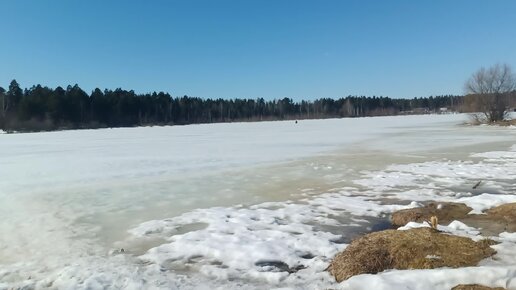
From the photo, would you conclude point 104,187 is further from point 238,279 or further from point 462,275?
point 462,275

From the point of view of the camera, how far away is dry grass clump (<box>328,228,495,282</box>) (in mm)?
4699

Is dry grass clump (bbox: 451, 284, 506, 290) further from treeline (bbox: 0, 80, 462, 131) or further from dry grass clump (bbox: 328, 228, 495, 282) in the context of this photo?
treeline (bbox: 0, 80, 462, 131)

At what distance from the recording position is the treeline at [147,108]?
A: 247 feet

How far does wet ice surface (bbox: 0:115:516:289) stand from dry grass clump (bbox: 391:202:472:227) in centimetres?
31

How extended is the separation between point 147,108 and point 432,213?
10270 cm

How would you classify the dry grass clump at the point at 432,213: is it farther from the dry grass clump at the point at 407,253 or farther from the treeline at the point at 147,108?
the treeline at the point at 147,108

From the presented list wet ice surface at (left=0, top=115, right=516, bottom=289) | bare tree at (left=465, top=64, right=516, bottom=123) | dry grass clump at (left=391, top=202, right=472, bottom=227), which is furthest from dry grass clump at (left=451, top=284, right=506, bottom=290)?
bare tree at (left=465, top=64, right=516, bottom=123)

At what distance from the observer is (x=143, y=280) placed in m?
4.91

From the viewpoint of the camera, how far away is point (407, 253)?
16.1 ft


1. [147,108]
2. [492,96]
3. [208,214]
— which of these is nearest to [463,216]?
[208,214]

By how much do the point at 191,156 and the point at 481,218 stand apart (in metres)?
14.8

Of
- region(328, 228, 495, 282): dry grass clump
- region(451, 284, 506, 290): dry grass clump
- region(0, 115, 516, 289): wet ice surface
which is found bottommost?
region(0, 115, 516, 289): wet ice surface

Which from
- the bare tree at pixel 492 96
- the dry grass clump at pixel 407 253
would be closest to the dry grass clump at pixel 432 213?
the dry grass clump at pixel 407 253

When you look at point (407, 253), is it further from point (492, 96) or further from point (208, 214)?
point (492, 96)
